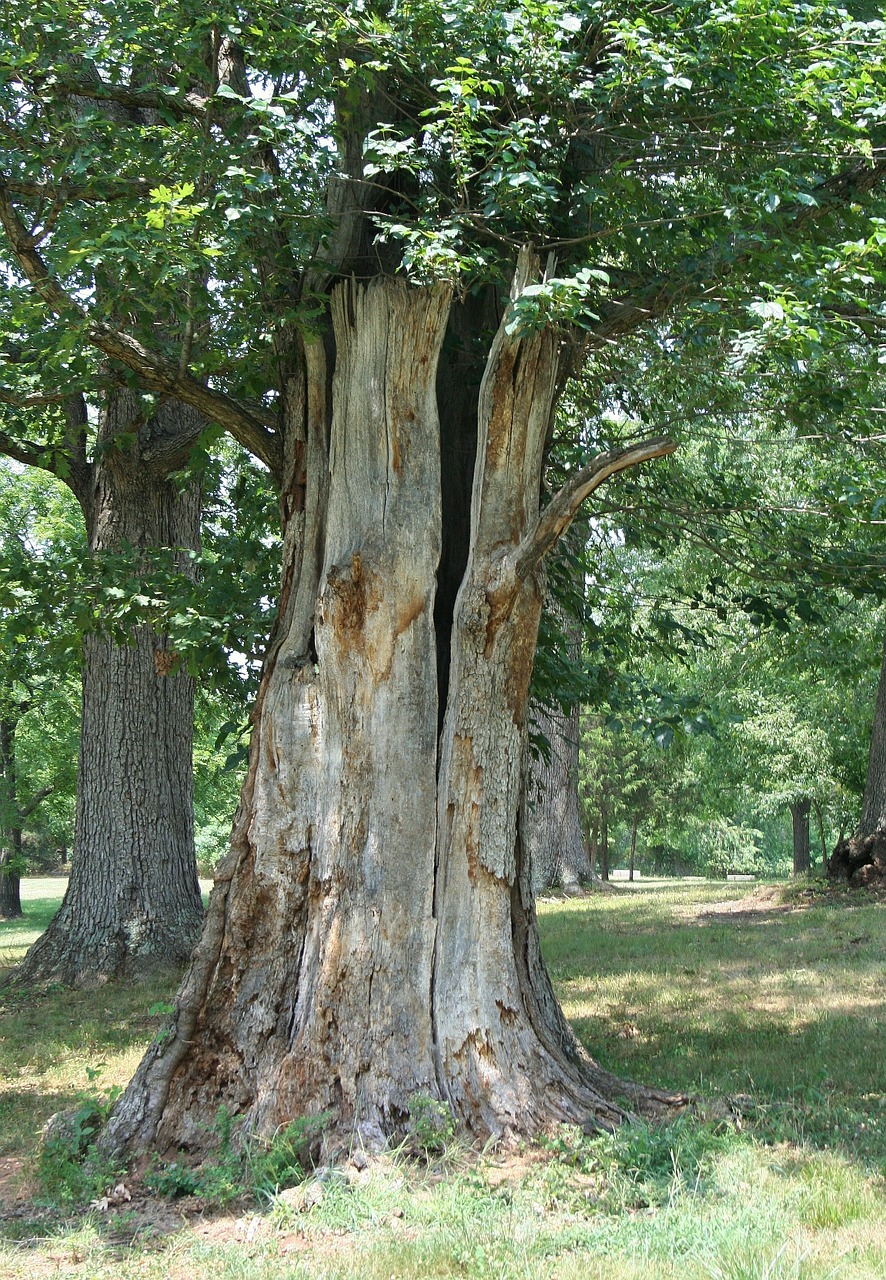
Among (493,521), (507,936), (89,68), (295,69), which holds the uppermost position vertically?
(89,68)

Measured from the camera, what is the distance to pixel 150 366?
20.9ft

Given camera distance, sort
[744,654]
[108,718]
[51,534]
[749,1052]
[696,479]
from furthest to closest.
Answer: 1. [51,534]
2. [744,654]
3. [108,718]
4. [696,479]
5. [749,1052]

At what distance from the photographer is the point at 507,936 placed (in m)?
5.33

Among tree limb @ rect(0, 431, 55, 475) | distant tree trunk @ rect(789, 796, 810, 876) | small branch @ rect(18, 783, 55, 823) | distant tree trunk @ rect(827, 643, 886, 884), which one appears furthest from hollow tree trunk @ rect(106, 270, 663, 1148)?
distant tree trunk @ rect(789, 796, 810, 876)

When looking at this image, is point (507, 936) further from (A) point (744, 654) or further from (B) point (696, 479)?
(A) point (744, 654)

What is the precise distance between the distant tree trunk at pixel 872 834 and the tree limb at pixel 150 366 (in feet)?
37.2

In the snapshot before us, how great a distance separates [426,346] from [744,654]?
16.7 meters

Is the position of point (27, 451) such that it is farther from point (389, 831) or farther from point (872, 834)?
point (872, 834)

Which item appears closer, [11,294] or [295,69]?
[295,69]

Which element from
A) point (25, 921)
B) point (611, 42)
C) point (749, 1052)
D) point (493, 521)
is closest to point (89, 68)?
point (611, 42)

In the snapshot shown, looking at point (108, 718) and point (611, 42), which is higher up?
point (611, 42)

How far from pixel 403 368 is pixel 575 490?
134 cm

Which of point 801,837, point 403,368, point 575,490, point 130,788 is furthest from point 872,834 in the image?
point 801,837

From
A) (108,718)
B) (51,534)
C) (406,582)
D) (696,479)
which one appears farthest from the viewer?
(51,534)
